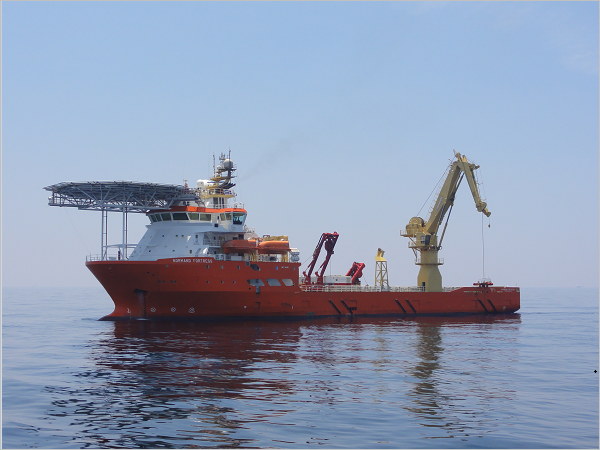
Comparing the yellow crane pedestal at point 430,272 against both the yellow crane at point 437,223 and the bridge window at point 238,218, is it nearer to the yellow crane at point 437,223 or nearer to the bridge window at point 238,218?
the yellow crane at point 437,223

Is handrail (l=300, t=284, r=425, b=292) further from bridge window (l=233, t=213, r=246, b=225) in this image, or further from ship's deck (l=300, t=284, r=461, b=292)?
bridge window (l=233, t=213, r=246, b=225)

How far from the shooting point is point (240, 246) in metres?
43.2

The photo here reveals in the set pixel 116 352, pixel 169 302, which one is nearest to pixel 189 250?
pixel 169 302

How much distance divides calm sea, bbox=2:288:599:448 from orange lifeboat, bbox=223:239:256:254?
7.94 meters

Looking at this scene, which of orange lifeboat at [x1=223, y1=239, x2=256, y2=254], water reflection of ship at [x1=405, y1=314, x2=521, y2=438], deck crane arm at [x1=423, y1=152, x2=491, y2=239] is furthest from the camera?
deck crane arm at [x1=423, y1=152, x2=491, y2=239]

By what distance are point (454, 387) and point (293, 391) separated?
618cm

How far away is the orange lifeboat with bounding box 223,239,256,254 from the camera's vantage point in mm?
43219

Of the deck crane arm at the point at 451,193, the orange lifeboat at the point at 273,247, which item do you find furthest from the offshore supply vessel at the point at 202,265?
the deck crane arm at the point at 451,193

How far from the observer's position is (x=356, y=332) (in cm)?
3950

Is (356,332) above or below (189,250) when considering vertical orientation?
below

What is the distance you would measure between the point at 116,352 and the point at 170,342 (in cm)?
375

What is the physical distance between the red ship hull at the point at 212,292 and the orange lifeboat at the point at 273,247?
102 cm

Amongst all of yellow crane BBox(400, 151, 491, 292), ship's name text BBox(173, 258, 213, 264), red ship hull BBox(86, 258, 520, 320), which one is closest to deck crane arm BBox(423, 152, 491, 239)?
yellow crane BBox(400, 151, 491, 292)

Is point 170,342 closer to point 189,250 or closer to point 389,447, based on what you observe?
point 189,250
